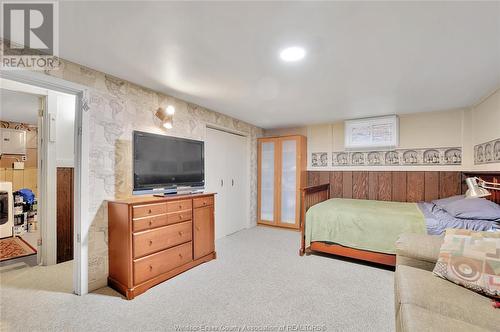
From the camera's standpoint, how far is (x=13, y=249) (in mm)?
3357

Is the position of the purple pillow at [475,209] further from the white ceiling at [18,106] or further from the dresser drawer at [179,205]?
the white ceiling at [18,106]

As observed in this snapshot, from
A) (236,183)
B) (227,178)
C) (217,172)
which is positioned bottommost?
(236,183)

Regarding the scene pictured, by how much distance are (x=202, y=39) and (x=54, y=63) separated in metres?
1.38

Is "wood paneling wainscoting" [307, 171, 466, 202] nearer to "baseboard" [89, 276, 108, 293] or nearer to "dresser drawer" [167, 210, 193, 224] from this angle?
"dresser drawer" [167, 210, 193, 224]

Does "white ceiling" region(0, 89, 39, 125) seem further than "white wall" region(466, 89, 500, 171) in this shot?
Yes

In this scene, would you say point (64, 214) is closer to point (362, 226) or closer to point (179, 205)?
point (179, 205)

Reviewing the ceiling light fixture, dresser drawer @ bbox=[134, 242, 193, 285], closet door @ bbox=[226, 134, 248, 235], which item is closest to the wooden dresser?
dresser drawer @ bbox=[134, 242, 193, 285]

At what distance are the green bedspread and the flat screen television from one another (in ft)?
5.71

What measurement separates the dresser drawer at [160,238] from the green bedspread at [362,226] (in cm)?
167

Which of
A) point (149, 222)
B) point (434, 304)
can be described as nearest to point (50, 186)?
point (149, 222)

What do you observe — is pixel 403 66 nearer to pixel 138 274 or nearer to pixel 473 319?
pixel 473 319

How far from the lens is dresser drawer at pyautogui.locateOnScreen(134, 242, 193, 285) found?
218cm

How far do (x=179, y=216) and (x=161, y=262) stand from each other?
1.65 ft

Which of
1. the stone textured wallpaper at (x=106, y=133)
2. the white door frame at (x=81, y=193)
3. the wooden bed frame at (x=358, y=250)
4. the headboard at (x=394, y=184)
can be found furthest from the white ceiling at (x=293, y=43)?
the headboard at (x=394, y=184)
